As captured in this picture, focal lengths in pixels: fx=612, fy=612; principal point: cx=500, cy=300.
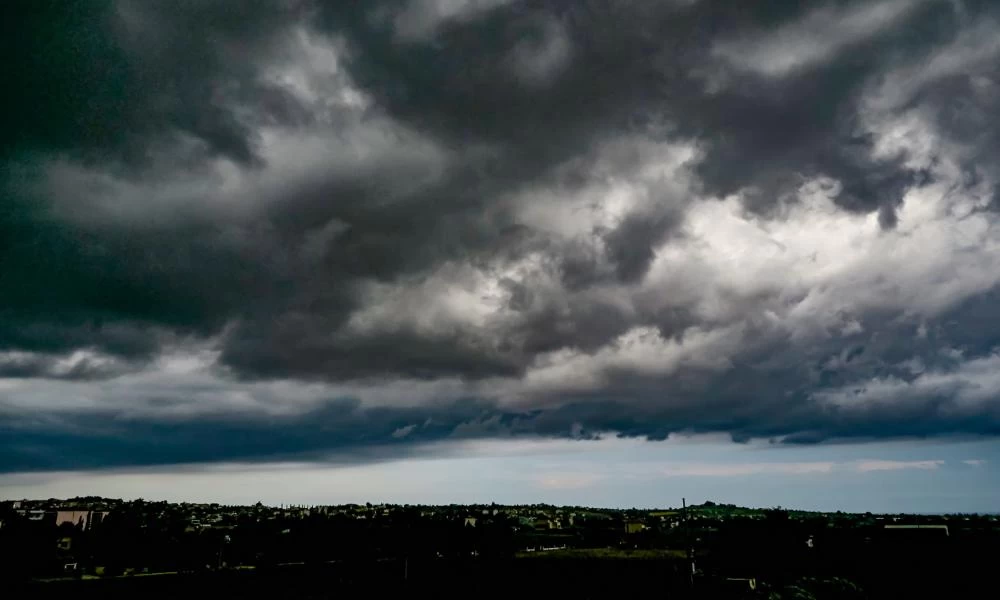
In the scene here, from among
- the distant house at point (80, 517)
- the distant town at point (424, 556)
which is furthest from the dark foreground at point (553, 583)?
the distant house at point (80, 517)

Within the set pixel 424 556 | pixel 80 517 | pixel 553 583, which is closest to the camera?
pixel 553 583

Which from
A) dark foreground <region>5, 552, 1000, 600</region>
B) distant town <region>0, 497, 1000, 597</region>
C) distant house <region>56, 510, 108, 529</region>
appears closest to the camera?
dark foreground <region>5, 552, 1000, 600</region>

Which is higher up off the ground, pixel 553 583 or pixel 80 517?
pixel 80 517

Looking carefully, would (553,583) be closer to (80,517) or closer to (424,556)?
(424,556)

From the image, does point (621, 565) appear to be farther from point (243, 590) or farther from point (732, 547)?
point (243, 590)

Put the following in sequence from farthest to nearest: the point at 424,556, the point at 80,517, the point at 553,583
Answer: the point at 80,517, the point at 424,556, the point at 553,583

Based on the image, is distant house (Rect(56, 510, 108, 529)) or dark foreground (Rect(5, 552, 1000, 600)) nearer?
dark foreground (Rect(5, 552, 1000, 600))

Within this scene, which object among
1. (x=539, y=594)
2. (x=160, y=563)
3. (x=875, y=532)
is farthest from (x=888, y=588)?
(x=160, y=563)

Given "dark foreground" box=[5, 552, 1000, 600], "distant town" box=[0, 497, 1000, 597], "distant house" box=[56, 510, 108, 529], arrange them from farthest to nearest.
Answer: "distant house" box=[56, 510, 108, 529], "distant town" box=[0, 497, 1000, 597], "dark foreground" box=[5, 552, 1000, 600]

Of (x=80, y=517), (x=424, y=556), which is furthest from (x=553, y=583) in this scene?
(x=80, y=517)

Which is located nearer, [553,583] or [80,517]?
[553,583]

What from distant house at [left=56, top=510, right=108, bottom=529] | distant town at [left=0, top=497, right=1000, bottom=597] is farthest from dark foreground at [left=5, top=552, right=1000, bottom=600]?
distant house at [left=56, top=510, right=108, bottom=529]

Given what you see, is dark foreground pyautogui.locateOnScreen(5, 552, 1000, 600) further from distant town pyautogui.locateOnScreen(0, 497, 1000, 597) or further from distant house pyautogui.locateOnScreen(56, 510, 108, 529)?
distant house pyautogui.locateOnScreen(56, 510, 108, 529)

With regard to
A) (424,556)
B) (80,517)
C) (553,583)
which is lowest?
(424,556)
